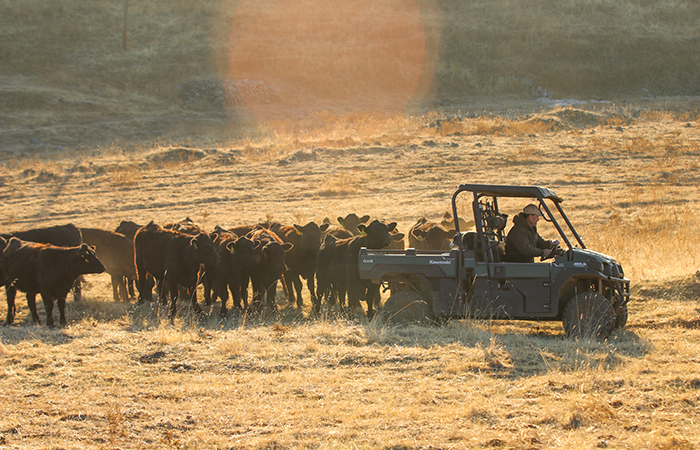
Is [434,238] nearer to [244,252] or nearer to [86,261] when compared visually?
[244,252]

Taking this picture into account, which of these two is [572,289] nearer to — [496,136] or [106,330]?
[106,330]

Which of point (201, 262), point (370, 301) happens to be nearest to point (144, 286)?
point (201, 262)

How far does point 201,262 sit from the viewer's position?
11.2m

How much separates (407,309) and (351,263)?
82.5 inches

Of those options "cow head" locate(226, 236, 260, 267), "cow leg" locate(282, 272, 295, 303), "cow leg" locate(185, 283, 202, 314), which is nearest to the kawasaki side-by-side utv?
"cow head" locate(226, 236, 260, 267)

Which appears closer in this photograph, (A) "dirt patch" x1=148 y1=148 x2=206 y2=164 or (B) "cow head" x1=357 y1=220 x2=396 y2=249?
(B) "cow head" x1=357 y1=220 x2=396 y2=249

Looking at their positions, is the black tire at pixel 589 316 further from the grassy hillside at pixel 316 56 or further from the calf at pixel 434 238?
the grassy hillside at pixel 316 56

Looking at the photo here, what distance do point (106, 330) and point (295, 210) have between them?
1090 cm

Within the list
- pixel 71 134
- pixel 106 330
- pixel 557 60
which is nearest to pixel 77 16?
pixel 71 134

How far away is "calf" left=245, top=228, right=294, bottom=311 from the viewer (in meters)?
11.4

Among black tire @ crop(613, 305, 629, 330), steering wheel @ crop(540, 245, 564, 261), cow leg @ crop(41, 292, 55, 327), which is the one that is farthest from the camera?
cow leg @ crop(41, 292, 55, 327)

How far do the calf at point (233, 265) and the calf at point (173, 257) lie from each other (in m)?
0.36

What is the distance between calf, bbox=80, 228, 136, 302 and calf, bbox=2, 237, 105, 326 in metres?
2.77

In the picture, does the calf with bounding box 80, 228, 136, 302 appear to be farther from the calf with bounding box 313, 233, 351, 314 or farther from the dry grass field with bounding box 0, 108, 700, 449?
the calf with bounding box 313, 233, 351, 314
